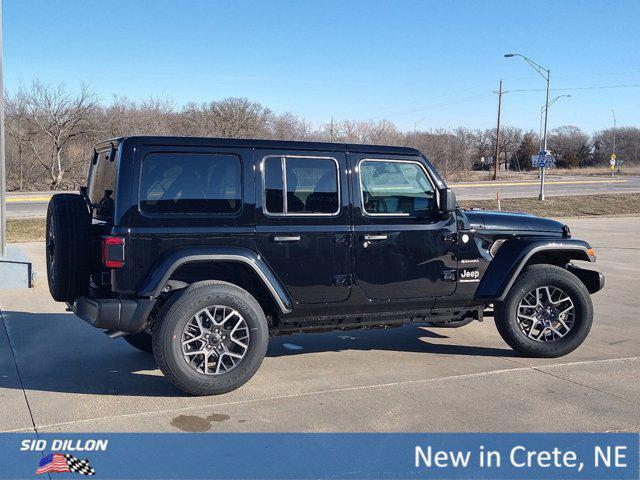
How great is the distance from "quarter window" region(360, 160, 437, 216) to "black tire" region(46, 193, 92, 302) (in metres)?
2.28

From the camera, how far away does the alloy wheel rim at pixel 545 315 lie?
6438 millimetres

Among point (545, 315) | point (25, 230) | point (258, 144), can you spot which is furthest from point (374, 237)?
point (25, 230)

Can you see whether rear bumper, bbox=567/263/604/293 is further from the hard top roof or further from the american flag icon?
the american flag icon

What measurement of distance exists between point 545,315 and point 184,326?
11.1 ft

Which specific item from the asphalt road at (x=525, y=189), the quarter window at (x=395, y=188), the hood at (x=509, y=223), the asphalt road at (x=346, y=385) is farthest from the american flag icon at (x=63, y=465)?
the asphalt road at (x=525, y=189)

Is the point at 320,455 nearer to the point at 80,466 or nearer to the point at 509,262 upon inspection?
the point at 80,466

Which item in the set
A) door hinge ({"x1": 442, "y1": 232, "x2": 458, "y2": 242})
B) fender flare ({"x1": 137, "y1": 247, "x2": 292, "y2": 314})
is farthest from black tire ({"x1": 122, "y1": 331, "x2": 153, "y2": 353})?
door hinge ({"x1": 442, "y1": 232, "x2": 458, "y2": 242})

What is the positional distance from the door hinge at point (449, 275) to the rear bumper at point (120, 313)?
99.8 inches

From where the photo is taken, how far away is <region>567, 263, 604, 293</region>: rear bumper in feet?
Answer: 22.4

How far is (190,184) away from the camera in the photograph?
5363 millimetres

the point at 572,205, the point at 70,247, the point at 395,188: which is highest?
the point at 395,188

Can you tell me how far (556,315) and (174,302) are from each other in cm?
357

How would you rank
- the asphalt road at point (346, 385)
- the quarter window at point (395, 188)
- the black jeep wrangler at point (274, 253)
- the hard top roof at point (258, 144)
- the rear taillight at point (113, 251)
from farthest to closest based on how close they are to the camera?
the quarter window at point (395, 188) → the hard top roof at point (258, 144) → the black jeep wrangler at point (274, 253) → the rear taillight at point (113, 251) → the asphalt road at point (346, 385)

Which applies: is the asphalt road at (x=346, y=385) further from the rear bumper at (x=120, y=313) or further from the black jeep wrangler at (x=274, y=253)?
the rear bumper at (x=120, y=313)
